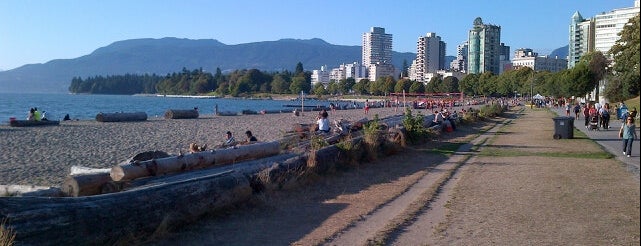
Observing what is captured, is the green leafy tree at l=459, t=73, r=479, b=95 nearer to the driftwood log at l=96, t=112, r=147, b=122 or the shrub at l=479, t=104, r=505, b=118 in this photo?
the shrub at l=479, t=104, r=505, b=118

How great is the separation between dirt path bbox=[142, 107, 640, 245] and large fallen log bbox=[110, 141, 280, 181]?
1.76 meters

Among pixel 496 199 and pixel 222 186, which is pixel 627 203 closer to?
pixel 496 199

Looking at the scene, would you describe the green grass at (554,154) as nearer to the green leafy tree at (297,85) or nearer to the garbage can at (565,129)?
the garbage can at (565,129)

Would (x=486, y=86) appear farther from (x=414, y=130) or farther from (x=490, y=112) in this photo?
(x=414, y=130)

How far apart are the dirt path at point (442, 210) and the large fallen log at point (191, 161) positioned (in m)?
1.76

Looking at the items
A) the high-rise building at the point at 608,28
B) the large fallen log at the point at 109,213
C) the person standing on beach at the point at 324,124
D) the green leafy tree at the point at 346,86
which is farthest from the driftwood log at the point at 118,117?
the green leafy tree at the point at 346,86

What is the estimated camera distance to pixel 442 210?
28.5ft

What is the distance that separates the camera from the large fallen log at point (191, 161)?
9.00 m

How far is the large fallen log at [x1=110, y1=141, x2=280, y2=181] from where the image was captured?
9.00 metres

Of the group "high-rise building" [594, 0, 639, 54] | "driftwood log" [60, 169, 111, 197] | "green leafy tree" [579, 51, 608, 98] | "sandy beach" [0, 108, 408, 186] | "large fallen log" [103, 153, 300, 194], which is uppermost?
"high-rise building" [594, 0, 639, 54]

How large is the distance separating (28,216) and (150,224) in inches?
57.9

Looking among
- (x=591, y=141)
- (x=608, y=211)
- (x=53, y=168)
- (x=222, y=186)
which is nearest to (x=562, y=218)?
(x=608, y=211)

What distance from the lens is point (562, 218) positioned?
321 inches

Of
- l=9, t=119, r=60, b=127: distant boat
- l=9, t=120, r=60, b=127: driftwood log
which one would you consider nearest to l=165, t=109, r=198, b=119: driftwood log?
l=9, t=120, r=60, b=127: driftwood log
